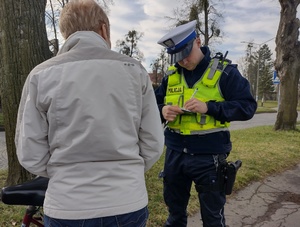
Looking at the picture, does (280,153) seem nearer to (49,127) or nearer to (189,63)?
(189,63)

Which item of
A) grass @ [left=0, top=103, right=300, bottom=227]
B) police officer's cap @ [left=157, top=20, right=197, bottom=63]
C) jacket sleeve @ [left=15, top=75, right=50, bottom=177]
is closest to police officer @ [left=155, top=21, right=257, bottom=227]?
police officer's cap @ [left=157, top=20, right=197, bottom=63]

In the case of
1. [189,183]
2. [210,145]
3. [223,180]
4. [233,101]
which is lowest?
[189,183]

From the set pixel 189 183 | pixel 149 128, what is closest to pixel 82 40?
pixel 149 128

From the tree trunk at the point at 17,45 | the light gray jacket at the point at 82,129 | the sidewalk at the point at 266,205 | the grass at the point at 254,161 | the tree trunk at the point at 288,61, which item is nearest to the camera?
the light gray jacket at the point at 82,129

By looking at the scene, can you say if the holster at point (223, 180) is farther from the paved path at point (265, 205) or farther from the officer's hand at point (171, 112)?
the paved path at point (265, 205)

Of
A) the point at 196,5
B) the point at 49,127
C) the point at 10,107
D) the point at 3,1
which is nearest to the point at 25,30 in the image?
the point at 3,1

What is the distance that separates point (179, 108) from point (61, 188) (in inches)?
48.0

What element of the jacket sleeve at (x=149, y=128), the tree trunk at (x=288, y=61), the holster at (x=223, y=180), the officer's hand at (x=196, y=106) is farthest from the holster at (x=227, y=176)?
the tree trunk at (x=288, y=61)

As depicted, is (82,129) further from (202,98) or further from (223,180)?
(223,180)

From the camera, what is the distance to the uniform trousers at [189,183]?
251 centimetres

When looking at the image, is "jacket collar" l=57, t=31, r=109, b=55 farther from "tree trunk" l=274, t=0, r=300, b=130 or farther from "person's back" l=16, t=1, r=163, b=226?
"tree trunk" l=274, t=0, r=300, b=130

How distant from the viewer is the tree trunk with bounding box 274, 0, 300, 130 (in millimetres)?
11492

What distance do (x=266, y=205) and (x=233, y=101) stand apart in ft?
8.94

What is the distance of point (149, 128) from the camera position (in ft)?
5.69
